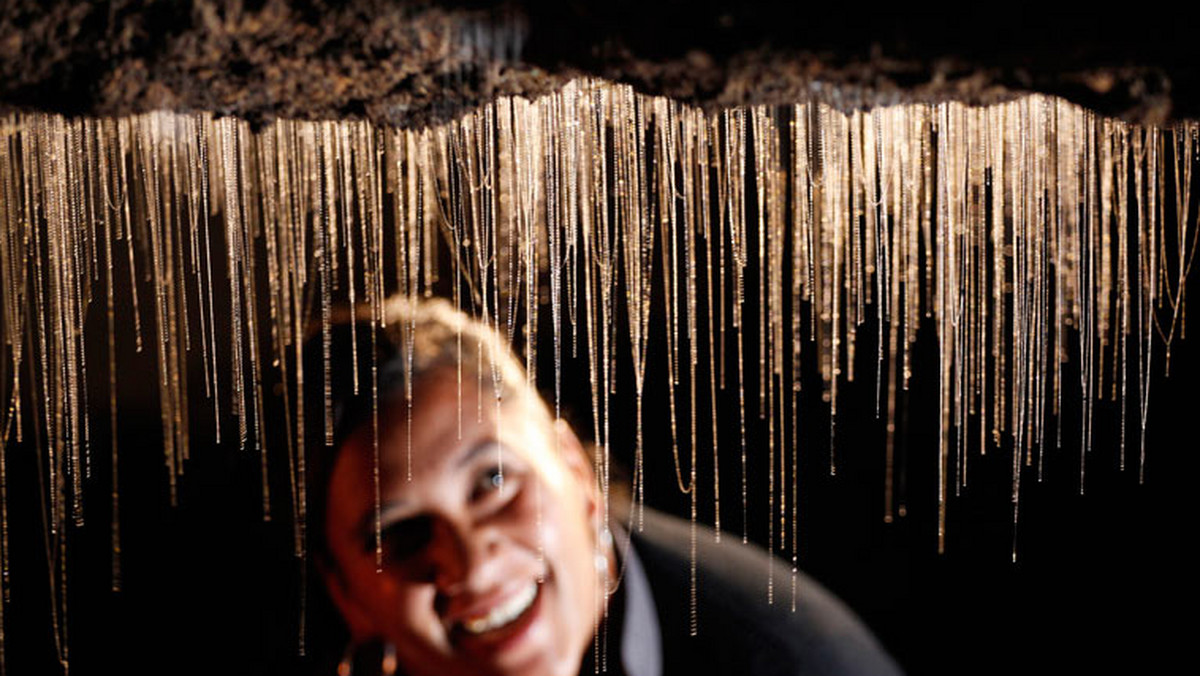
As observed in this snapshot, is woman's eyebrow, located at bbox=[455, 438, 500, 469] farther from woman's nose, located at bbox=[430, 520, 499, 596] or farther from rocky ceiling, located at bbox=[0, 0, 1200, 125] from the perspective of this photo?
rocky ceiling, located at bbox=[0, 0, 1200, 125]

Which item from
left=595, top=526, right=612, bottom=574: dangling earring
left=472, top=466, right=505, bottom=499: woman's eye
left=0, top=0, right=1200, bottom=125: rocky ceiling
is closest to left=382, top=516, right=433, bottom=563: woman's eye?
left=472, top=466, right=505, bottom=499: woman's eye

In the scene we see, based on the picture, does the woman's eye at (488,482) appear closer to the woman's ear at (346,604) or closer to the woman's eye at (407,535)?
the woman's eye at (407,535)

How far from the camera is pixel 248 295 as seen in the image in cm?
175

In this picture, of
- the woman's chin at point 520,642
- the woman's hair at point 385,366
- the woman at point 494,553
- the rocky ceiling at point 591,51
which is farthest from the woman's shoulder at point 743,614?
the rocky ceiling at point 591,51

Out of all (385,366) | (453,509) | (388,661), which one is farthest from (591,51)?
(388,661)

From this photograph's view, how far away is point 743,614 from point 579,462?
0.46m

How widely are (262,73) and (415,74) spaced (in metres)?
0.17

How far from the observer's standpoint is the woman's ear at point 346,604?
184 cm

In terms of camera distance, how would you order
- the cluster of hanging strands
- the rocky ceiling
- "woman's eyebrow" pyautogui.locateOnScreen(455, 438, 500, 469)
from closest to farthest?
the rocky ceiling < the cluster of hanging strands < "woman's eyebrow" pyautogui.locateOnScreen(455, 438, 500, 469)

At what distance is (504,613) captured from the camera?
6.15ft

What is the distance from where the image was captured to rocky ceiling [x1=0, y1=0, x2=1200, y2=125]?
907 millimetres

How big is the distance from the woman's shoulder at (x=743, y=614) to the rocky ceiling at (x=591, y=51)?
1063 millimetres

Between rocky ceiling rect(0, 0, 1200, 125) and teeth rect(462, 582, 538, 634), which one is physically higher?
rocky ceiling rect(0, 0, 1200, 125)

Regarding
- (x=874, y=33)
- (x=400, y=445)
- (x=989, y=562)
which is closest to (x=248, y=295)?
(x=400, y=445)
